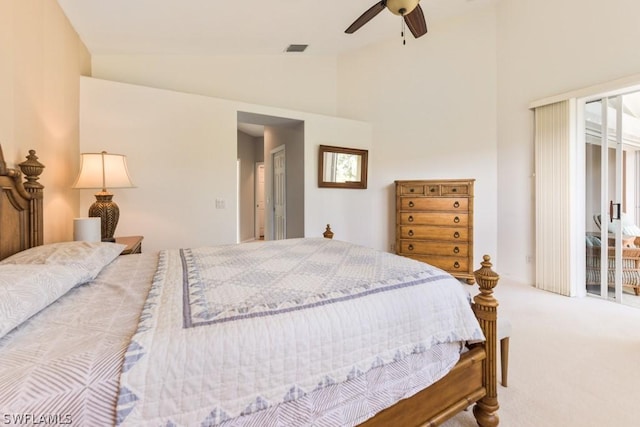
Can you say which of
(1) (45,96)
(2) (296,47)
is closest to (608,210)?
(2) (296,47)

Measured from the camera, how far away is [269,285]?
1.25 m

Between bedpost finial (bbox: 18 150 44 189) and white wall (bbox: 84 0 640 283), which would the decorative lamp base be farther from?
white wall (bbox: 84 0 640 283)

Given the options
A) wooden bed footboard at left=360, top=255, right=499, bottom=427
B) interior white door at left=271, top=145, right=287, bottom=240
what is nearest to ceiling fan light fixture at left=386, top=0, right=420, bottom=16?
wooden bed footboard at left=360, top=255, right=499, bottom=427

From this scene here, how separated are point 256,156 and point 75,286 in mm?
7009

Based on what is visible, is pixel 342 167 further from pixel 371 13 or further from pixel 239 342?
pixel 239 342

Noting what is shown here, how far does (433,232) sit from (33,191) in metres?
3.98

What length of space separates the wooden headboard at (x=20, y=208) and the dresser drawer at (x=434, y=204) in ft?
12.3

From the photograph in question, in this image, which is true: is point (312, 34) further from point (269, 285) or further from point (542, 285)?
point (542, 285)

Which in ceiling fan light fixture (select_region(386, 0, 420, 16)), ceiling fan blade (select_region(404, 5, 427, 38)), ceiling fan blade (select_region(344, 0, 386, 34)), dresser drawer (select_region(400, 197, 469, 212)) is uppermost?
ceiling fan blade (select_region(344, 0, 386, 34))

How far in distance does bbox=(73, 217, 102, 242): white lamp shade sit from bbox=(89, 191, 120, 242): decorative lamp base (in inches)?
9.3

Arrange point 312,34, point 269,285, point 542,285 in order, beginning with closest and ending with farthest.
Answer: point 269,285 < point 542,285 < point 312,34

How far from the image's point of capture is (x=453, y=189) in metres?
3.81

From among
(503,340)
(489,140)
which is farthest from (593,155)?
(503,340)

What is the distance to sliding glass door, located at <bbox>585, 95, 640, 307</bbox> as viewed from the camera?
10.5 feet
